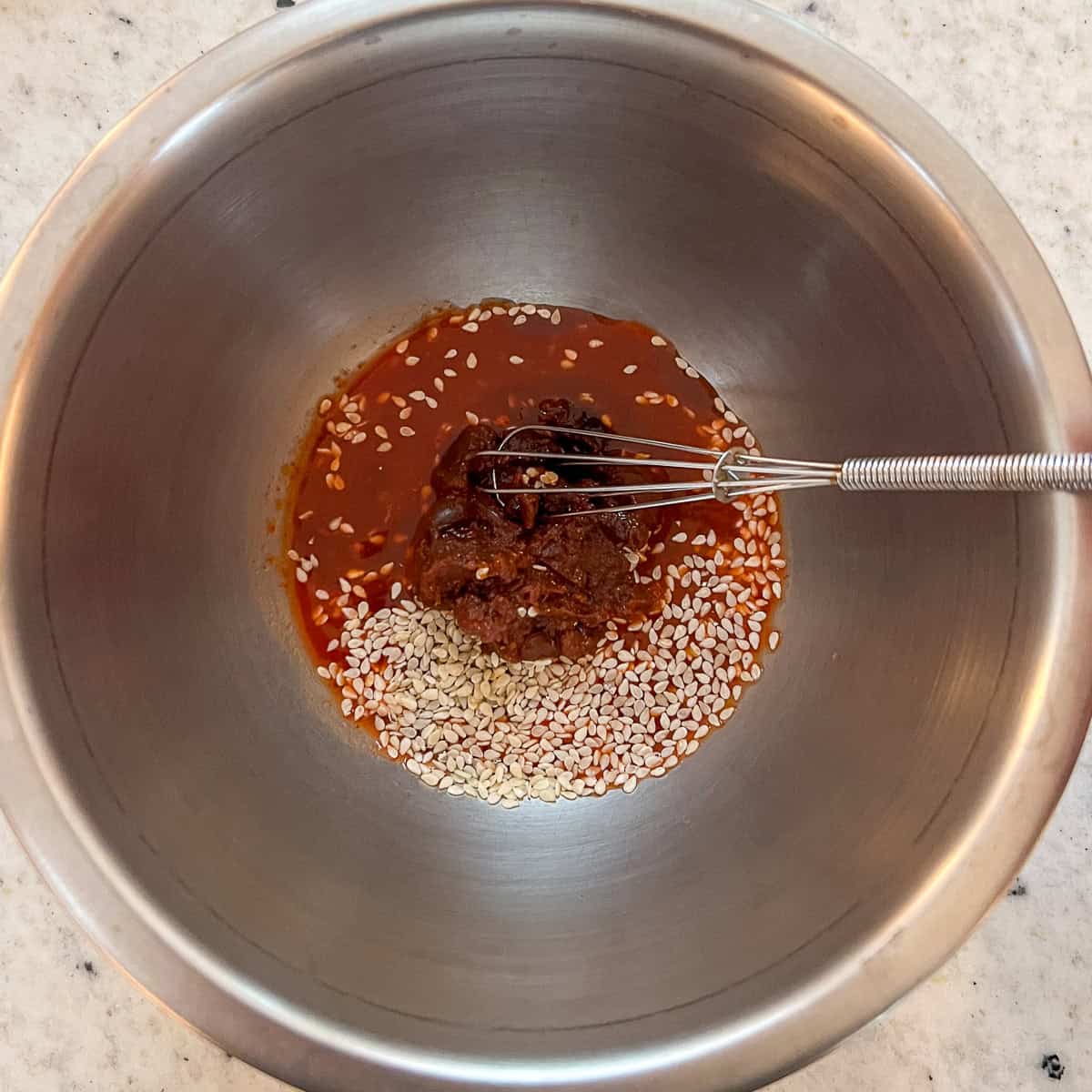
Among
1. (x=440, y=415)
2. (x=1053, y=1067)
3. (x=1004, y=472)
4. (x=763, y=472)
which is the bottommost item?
(x=1053, y=1067)

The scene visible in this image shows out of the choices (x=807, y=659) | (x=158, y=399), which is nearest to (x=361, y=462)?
(x=158, y=399)

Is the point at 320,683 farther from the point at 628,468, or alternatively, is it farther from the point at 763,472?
the point at 763,472

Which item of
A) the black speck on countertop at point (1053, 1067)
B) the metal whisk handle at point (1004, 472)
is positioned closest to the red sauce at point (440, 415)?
the metal whisk handle at point (1004, 472)

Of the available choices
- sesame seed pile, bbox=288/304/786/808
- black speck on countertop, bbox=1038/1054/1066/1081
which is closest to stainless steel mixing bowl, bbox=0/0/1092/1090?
sesame seed pile, bbox=288/304/786/808

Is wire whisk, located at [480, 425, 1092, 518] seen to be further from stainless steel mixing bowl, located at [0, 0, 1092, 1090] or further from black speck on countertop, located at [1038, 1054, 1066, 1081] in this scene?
black speck on countertop, located at [1038, 1054, 1066, 1081]

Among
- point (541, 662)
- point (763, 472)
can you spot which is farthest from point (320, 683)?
point (763, 472)

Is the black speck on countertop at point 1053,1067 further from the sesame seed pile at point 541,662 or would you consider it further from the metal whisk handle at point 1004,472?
the metal whisk handle at point 1004,472

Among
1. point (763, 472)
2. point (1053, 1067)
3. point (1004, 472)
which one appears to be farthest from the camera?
point (1053, 1067)
